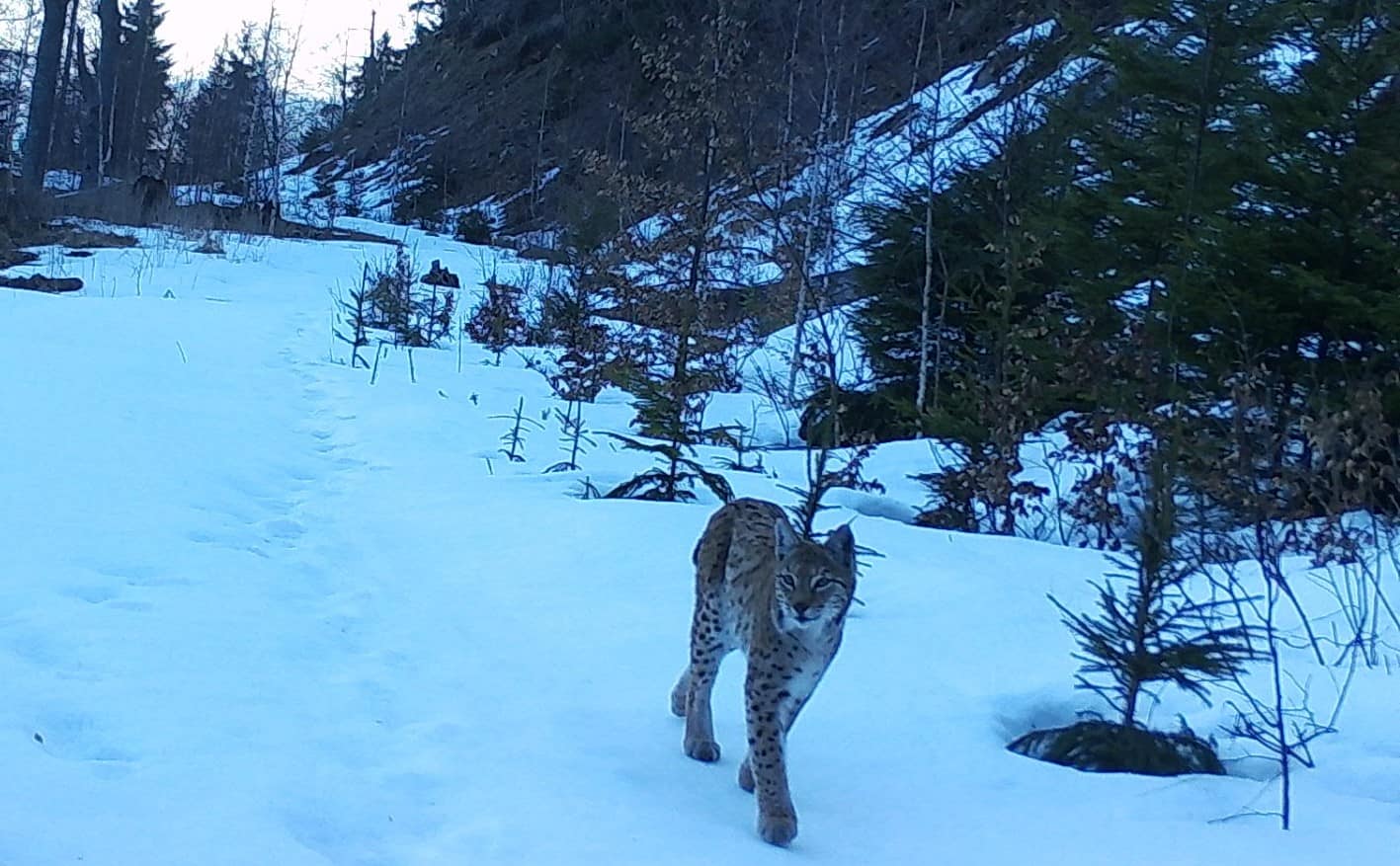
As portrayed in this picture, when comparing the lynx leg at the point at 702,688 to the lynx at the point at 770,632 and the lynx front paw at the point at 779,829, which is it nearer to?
the lynx at the point at 770,632

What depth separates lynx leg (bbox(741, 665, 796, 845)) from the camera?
3.79m

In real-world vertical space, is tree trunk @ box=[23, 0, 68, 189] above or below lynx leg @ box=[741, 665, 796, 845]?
above

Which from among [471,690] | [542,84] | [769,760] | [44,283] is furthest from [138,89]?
[769,760]

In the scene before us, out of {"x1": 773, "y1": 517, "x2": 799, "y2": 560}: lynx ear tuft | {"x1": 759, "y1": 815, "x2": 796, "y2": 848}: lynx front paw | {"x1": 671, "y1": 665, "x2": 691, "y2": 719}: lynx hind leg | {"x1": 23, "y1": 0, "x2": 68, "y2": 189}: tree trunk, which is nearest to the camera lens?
{"x1": 759, "y1": 815, "x2": 796, "y2": 848}: lynx front paw

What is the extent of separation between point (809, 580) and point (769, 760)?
1.80 ft

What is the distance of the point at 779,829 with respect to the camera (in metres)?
3.78

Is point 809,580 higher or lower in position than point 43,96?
lower

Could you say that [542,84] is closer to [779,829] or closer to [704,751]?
[704,751]

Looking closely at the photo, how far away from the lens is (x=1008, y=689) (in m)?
5.20

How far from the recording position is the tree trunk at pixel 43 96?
965 inches

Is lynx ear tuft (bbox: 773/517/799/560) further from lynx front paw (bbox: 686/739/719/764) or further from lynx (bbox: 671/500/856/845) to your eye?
lynx front paw (bbox: 686/739/719/764)

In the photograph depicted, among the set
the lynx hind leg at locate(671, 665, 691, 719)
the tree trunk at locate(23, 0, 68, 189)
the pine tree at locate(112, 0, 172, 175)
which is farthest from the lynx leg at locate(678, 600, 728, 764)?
the pine tree at locate(112, 0, 172, 175)

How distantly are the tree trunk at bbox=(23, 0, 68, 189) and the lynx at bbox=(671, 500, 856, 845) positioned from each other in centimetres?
2385

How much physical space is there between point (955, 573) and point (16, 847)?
4791 millimetres
